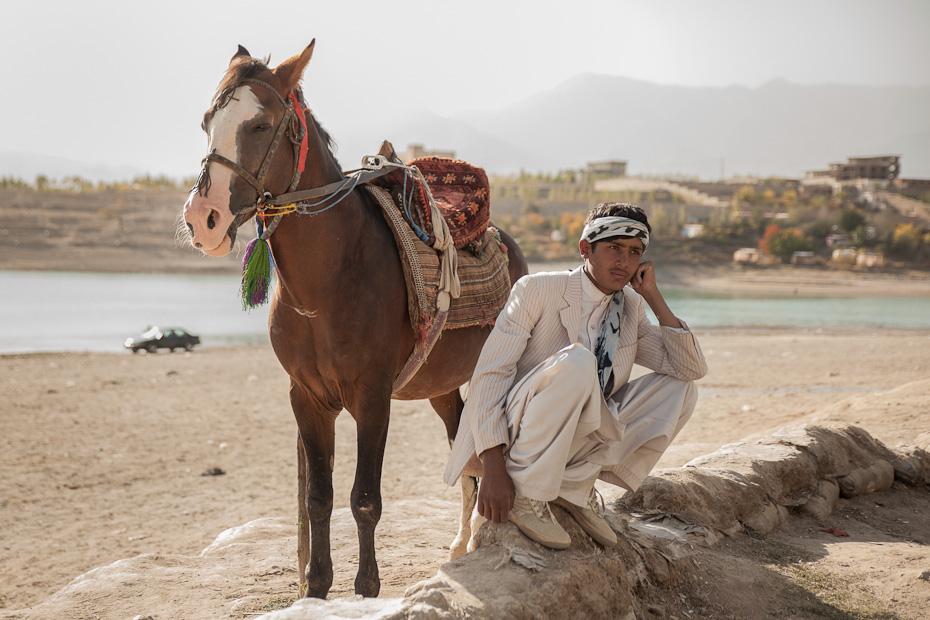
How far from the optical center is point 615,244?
9.64ft

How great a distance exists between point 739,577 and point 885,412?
4.23 m

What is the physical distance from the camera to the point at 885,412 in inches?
265

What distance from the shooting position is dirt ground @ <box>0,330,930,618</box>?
392 cm

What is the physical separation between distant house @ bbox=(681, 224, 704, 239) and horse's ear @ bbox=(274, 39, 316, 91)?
4916 centimetres

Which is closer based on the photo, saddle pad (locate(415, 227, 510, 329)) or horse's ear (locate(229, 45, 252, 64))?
horse's ear (locate(229, 45, 252, 64))

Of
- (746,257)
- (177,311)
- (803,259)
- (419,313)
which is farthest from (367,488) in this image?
(803,259)

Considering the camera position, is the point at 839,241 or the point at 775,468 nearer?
the point at 775,468

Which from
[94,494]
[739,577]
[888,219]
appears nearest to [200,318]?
[94,494]

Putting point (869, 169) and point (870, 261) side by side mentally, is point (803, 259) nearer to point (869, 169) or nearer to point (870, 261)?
point (870, 261)

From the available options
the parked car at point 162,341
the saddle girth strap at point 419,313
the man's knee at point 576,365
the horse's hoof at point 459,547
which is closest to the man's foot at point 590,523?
the man's knee at point 576,365

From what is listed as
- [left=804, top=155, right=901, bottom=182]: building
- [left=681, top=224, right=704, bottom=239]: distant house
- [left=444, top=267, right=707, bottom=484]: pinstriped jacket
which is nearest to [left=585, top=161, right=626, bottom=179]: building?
[left=804, top=155, right=901, bottom=182]: building

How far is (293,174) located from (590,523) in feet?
6.21

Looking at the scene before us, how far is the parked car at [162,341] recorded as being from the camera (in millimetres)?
19094

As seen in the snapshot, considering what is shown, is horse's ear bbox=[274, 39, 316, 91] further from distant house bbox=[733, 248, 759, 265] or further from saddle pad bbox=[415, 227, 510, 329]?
distant house bbox=[733, 248, 759, 265]
